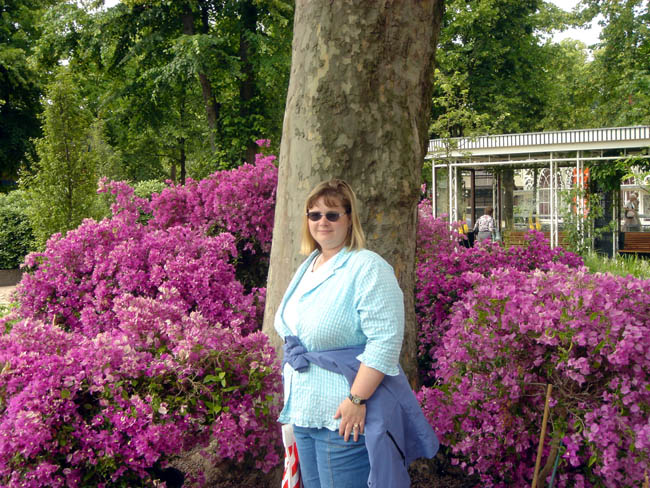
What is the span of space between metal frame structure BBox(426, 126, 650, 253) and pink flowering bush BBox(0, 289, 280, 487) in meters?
13.8

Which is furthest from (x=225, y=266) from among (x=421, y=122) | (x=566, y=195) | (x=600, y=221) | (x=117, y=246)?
(x=600, y=221)

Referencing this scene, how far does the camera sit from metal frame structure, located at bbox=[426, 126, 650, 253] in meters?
16.2

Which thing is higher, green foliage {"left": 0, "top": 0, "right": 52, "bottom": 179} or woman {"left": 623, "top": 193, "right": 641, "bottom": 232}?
green foliage {"left": 0, "top": 0, "right": 52, "bottom": 179}

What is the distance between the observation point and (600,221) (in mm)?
17469

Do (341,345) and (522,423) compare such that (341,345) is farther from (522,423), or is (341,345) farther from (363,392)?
(522,423)

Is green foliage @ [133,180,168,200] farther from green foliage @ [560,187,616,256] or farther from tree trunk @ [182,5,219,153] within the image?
green foliage @ [560,187,616,256]

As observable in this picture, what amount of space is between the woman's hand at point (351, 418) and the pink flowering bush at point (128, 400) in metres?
0.82

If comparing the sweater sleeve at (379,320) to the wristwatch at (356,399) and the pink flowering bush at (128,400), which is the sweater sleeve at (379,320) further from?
the pink flowering bush at (128,400)

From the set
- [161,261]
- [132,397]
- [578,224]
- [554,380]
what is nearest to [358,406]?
[132,397]

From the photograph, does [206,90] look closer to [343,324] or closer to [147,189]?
[147,189]

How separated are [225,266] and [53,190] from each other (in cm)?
1077

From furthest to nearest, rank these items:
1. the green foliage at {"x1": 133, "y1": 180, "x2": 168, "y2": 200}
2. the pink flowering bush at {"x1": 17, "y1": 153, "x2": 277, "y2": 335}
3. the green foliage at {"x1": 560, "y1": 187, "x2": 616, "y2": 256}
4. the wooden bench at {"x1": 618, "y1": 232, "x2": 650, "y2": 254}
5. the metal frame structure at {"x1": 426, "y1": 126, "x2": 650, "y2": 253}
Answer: the green foliage at {"x1": 133, "y1": 180, "x2": 168, "y2": 200}, the wooden bench at {"x1": 618, "y1": 232, "x2": 650, "y2": 254}, the metal frame structure at {"x1": 426, "y1": 126, "x2": 650, "y2": 253}, the green foliage at {"x1": 560, "y1": 187, "x2": 616, "y2": 256}, the pink flowering bush at {"x1": 17, "y1": 153, "x2": 277, "y2": 335}

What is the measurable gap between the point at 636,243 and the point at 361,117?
50.5 ft

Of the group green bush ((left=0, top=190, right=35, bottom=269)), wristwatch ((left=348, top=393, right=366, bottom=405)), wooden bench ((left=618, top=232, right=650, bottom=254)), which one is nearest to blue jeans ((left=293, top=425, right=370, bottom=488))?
wristwatch ((left=348, top=393, right=366, bottom=405))
